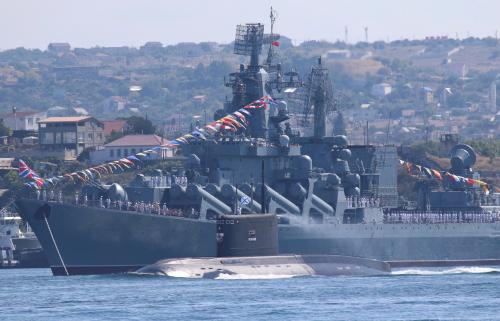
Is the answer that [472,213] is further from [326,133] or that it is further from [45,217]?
[45,217]

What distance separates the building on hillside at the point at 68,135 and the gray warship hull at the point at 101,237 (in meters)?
84.4

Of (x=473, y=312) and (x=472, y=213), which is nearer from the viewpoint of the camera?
(x=473, y=312)

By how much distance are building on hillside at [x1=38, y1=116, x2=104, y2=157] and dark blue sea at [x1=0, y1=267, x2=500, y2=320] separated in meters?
89.4

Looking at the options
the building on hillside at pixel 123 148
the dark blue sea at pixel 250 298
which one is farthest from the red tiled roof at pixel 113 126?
the dark blue sea at pixel 250 298

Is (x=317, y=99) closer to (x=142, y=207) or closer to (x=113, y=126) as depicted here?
(x=142, y=207)

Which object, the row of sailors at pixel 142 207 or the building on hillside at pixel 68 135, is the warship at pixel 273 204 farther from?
the building on hillside at pixel 68 135

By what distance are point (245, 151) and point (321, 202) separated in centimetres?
549

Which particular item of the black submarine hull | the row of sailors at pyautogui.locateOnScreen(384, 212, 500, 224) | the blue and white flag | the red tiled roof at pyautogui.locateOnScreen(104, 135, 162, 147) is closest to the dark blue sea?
the black submarine hull

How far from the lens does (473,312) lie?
61.9 meters

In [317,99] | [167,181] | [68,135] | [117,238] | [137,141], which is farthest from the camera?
[68,135]

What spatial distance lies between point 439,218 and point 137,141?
2790 inches

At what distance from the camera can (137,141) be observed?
538 feet

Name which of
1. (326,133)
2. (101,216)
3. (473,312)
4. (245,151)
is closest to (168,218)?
(101,216)

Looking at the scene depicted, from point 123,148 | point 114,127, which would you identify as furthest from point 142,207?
point 114,127
